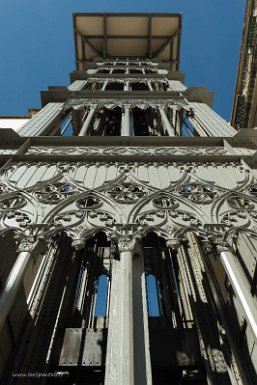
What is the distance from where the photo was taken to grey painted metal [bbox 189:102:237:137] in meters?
7.83

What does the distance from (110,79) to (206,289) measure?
1103 centimetres

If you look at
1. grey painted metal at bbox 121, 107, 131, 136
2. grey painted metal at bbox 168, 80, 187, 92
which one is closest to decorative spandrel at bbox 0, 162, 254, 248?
grey painted metal at bbox 121, 107, 131, 136

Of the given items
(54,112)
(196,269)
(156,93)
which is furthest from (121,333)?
(156,93)

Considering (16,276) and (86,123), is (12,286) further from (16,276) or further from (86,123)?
(86,123)

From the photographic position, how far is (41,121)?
28.5 feet

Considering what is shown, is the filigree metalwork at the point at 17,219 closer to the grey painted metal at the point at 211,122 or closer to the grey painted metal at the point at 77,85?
the grey painted metal at the point at 211,122

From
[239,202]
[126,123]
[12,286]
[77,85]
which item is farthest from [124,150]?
[77,85]

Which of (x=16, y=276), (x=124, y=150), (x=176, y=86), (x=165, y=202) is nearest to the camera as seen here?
(x=16, y=276)

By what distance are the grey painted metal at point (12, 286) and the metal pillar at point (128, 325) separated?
1.02 m

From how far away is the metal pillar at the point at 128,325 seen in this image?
2.82 metres

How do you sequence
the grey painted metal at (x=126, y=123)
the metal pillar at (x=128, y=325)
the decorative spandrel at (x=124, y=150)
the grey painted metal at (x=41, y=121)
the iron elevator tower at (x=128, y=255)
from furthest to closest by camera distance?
the grey painted metal at (x=126, y=123), the grey painted metal at (x=41, y=121), the decorative spandrel at (x=124, y=150), the iron elevator tower at (x=128, y=255), the metal pillar at (x=128, y=325)

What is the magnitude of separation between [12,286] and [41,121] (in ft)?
19.4

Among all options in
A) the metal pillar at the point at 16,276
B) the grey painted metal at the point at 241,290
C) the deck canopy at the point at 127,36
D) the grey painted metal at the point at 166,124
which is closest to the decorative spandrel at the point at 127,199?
the metal pillar at the point at 16,276

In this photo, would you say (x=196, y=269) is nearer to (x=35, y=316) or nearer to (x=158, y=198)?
(x=158, y=198)
